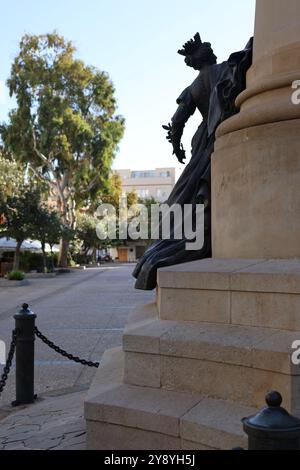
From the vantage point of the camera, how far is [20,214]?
A: 3225 centimetres

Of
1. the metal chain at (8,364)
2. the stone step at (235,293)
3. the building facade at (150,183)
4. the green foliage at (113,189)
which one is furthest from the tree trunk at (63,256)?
the building facade at (150,183)

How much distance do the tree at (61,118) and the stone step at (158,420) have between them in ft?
124

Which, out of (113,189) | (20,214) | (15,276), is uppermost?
(113,189)

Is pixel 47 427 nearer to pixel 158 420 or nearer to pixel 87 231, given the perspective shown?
pixel 158 420

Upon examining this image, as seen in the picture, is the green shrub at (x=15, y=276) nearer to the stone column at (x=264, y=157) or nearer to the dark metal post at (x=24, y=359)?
the dark metal post at (x=24, y=359)

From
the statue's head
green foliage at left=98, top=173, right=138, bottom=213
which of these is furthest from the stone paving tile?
green foliage at left=98, top=173, right=138, bottom=213

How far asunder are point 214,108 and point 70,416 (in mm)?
2947

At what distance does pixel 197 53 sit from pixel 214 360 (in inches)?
138

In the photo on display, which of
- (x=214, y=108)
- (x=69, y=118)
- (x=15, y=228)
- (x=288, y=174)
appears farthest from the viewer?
(x=69, y=118)

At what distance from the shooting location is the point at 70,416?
4.80 meters

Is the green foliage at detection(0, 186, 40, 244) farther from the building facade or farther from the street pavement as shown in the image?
the building facade

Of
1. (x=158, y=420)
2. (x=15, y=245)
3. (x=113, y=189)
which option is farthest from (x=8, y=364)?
(x=113, y=189)
